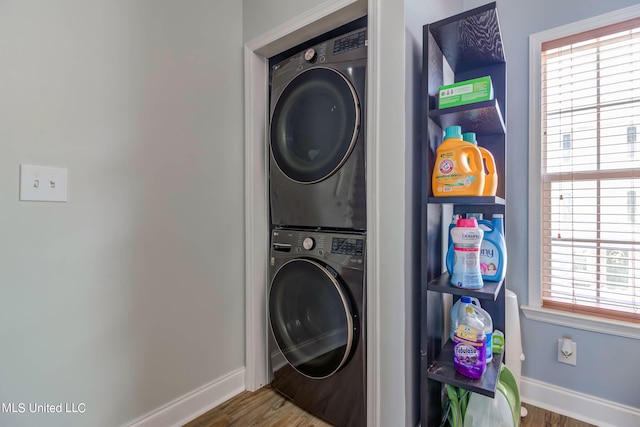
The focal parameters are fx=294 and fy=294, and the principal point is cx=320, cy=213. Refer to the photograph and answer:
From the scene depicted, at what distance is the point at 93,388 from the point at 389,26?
186cm

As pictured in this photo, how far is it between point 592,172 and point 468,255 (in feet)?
3.30

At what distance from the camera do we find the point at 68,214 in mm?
1115

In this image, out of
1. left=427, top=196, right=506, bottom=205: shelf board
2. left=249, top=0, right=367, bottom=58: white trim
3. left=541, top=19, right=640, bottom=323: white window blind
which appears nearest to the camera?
left=427, top=196, right=506, bottom=205: shelf board

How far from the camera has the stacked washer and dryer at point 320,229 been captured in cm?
132

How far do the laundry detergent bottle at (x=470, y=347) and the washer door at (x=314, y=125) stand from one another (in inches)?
33.0

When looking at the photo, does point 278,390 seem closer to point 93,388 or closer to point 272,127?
point 93,388

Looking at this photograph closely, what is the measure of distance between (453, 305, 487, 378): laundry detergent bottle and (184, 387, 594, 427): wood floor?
0.71 metres

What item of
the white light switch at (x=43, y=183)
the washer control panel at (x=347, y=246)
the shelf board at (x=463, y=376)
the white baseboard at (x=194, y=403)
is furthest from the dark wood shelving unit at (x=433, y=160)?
the white light switch at (x=43, y=183)

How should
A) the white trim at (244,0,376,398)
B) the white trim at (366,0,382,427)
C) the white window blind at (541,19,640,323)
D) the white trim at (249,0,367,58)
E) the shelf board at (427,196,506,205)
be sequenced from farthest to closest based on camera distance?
the white trim at (244,0,376,398)
the white window blind at (541,19,640,323)
the white trim at (249,0,367,58)
the white trim at (366,0,382,427)
the shelf board at (427,196,506,205)

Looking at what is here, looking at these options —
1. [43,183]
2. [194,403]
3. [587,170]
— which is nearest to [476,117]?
[587,170]

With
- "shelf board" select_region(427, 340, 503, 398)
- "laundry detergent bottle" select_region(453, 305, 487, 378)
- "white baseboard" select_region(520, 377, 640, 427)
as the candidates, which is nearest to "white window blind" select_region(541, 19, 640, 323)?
"white baseboard" select_region(520, 377, 640, 427)

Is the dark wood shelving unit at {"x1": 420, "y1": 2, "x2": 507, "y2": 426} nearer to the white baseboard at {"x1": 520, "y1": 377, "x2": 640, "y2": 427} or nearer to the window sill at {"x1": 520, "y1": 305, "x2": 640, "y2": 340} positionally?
the window sill at {"x1": 520, "y1": 305, "x2": 640, "y2": 340}

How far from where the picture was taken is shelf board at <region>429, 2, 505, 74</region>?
39.5 inches

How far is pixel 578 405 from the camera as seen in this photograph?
1.48 meters
